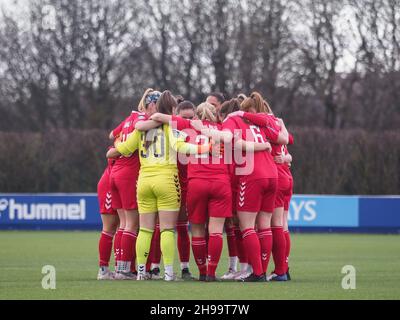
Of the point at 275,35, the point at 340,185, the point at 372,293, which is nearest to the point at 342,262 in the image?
the point at 372,293

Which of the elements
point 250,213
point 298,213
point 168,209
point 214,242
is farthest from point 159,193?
point 298,213

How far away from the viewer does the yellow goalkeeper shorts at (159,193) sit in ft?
40.5

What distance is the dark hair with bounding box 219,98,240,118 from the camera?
1302 cm

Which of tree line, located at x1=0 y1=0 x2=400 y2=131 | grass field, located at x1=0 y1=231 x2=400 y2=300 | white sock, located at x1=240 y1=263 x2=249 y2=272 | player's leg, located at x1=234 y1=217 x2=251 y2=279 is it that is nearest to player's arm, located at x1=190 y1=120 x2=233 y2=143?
player's leg, located at x1=234 y1=217 x2=251 y2=279

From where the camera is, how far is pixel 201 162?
12.4 meters

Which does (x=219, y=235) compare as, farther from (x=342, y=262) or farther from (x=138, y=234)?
(x=342, y=262)

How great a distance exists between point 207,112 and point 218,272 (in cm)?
286

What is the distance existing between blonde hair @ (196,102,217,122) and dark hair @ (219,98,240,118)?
0.32 m

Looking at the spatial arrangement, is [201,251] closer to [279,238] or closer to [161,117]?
[279,238]

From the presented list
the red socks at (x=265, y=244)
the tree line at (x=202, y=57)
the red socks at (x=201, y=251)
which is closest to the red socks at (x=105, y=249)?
the red socks at (x=201, y=251)

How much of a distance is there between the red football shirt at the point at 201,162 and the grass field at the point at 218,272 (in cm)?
125

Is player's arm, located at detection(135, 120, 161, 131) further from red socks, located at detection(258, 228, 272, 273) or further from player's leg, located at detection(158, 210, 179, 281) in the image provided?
red socks, located at detection(258, 228, 272, 273)

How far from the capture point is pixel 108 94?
1761 inches
